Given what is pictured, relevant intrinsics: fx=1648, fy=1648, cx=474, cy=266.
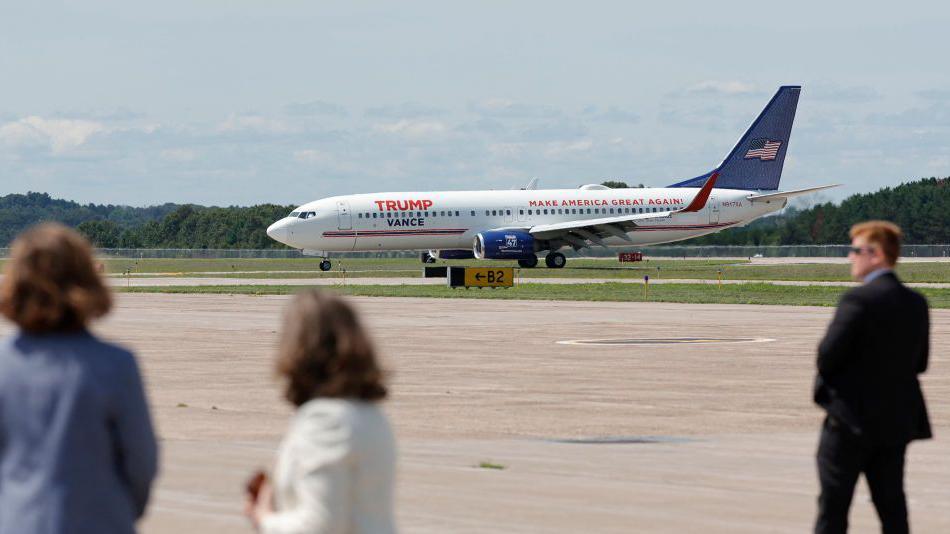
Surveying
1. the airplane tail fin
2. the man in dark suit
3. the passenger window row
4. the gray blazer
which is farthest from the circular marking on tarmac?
the airplane tail fin

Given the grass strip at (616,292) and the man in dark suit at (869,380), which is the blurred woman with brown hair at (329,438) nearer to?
the man in dark suit at (869,380)

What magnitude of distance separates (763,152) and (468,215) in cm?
1784

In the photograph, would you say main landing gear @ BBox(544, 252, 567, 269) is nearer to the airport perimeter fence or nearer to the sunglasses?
the airport perimeter fence

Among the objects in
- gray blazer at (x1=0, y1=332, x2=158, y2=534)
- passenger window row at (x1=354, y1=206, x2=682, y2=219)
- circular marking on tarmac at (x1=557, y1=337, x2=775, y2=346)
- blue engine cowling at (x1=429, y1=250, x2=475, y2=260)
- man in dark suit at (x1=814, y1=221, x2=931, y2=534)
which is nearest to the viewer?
gray blazer at (x1=0, y1=332, x2=158, y2=534)

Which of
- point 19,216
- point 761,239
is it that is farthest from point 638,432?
point 19,216

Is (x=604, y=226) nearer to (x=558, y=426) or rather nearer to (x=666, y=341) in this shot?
(x=666, y=341)

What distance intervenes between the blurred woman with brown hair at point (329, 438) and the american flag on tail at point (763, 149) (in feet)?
263

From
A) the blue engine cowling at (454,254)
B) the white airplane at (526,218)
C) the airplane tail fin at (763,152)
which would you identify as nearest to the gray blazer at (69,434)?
the white airplane at (526,218)

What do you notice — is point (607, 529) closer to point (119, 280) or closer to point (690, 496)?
point (690, 496)

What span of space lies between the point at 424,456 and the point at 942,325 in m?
22.3

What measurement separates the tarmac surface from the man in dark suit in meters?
1.78

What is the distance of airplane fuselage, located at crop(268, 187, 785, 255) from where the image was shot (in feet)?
242

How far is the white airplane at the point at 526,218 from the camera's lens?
73.8 meters

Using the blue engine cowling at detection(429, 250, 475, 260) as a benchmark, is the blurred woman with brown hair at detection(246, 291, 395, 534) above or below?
above
